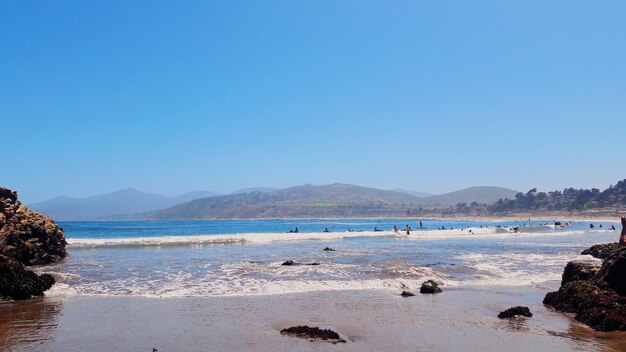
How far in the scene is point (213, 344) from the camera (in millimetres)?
10891

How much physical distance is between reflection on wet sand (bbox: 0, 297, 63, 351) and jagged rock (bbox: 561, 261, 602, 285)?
16719 mm

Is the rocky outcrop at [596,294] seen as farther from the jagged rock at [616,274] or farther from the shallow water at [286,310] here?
the shallow water at [286,310]

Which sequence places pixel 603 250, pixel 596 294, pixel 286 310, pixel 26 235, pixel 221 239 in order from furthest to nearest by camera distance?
pixel 221 239, pixel 26 235, pixel 603 250, pixel 286 310, pixel 596 294

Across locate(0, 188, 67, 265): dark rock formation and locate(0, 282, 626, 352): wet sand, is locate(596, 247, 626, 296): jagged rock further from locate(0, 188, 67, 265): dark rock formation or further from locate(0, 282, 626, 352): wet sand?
locate(0, 188, 67, 265): dark rock formation

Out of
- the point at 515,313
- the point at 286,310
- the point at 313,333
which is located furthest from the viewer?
the point at 286,310

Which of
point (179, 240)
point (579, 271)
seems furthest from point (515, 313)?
point (179, 240)

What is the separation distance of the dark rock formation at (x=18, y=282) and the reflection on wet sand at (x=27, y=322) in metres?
0.53

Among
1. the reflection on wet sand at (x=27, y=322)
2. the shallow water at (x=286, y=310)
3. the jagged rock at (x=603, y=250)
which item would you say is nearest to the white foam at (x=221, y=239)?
the shallow water at (x=286, y=310)

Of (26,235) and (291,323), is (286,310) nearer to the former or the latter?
(291,323)

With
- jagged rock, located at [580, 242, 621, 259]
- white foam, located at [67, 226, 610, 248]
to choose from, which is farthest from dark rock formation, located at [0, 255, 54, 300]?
jagged rock, located at [580, 242, 621, 259]

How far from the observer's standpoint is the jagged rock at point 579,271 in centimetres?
1635

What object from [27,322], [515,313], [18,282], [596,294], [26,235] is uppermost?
[26,235]

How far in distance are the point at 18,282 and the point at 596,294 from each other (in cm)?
1987

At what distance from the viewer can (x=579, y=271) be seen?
16.7 metres
